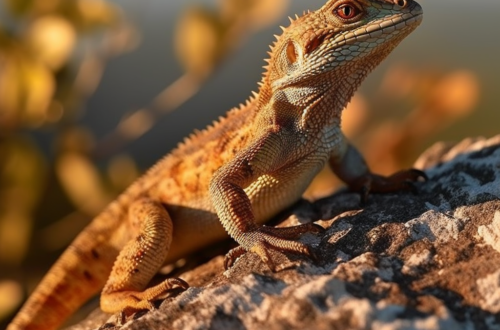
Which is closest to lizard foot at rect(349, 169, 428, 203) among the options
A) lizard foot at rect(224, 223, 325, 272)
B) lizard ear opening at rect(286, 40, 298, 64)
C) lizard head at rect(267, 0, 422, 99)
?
lizard head at rect(267, 0, 422, 99)

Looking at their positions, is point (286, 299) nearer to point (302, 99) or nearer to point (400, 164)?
point (302, 99)

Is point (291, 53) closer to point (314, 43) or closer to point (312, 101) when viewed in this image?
point (314, 43)

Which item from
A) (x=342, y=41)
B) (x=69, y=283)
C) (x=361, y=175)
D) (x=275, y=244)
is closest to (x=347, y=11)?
(x=342, y=41)

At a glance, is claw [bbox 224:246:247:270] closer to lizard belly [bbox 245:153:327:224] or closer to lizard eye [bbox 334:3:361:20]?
lizard belly [bbox 245:153:327:224]

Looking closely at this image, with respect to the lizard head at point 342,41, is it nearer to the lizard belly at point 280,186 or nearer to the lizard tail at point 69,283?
the lizard belly at point 280,186

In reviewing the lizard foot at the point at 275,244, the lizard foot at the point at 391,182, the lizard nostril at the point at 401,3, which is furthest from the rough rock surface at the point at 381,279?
the lizard nostril at the point at 401,3

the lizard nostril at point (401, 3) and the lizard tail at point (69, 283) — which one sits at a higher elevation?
the lizard nostril at point (401, 3)
